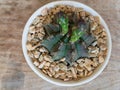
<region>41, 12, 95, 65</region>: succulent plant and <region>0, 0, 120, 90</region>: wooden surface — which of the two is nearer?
<region>41, 12, 95, 65</region>: succulent plant

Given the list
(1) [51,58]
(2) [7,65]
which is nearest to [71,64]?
(1) [51,58]

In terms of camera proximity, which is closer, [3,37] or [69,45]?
[69,45]

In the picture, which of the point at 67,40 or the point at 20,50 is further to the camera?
the point at 20,50

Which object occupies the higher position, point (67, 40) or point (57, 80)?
point (67, 40)

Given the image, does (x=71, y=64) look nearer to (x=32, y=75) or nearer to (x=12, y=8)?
(x=32, y=75)
